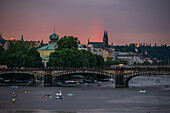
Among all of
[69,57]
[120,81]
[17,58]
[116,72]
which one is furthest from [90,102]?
[69,57]

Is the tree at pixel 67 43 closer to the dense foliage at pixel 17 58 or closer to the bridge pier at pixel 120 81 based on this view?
the dense foliage at pixel 17 58

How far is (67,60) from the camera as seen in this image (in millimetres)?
166000

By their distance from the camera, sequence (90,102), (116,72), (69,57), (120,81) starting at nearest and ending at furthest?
(90,102) → (120,81) → (116,72) → (69,57)

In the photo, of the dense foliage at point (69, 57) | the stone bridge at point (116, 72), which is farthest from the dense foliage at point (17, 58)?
the stone bridge at point (116, 72)

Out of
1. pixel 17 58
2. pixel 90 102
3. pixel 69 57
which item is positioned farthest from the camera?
pixel 69 57

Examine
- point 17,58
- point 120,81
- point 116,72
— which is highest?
point 17,58

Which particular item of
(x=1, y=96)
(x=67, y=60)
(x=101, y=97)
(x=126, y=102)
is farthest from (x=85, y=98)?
(x=67, y=60)

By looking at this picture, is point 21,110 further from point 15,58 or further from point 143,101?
point 15,58

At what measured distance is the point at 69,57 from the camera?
548 ft

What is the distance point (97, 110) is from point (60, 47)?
338 feet

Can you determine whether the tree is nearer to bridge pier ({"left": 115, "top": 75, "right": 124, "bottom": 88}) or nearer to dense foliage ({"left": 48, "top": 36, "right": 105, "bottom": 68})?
dense foliage ({"left": 48, "top": 36, "right": 105, "bottom": 68})

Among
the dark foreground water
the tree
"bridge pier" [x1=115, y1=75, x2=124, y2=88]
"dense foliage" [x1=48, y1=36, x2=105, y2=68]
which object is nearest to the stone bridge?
"bridge pier" [x1=115, y1=75, x2=124, y2=88]

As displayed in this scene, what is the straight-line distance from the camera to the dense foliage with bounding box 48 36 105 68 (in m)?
164

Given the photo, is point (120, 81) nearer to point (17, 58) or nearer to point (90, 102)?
point (90, 102)
